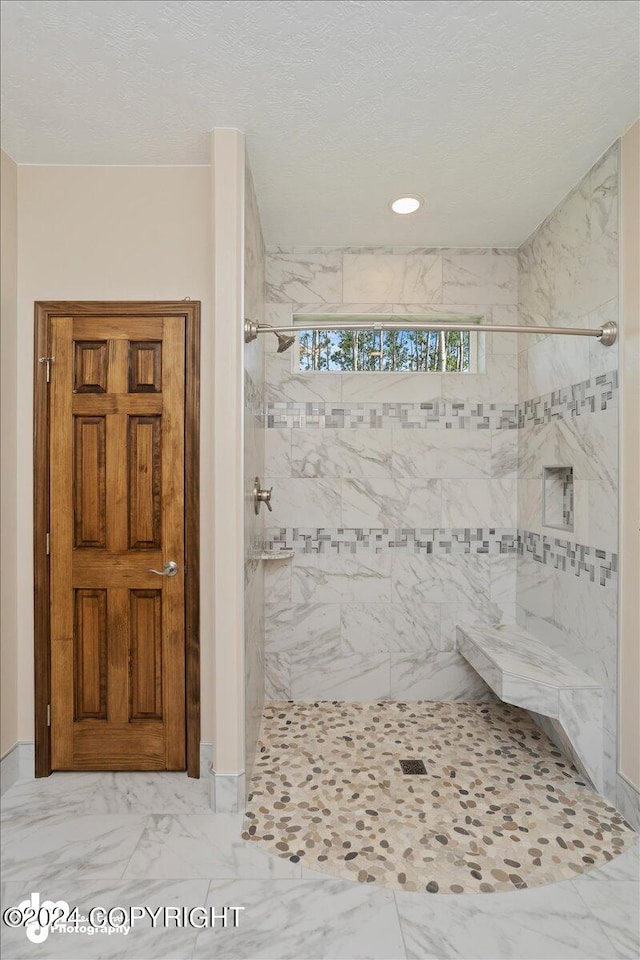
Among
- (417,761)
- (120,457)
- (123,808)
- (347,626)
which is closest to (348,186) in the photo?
(120,457)

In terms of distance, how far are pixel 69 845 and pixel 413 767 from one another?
4.84ft

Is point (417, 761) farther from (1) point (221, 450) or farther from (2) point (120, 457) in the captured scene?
(2) point (120, 457)

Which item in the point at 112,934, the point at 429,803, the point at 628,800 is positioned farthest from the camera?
the point at 429,803

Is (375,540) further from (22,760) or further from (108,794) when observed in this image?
(22,760)

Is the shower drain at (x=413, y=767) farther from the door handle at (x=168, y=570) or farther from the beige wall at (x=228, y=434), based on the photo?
the door handle at (x=168, y=570)

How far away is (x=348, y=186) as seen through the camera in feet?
8.20

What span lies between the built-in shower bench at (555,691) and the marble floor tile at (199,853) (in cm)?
124

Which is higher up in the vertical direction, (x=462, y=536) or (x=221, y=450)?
(x=221, y=450)

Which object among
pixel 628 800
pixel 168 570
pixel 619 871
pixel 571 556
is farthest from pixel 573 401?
pixel 168 570

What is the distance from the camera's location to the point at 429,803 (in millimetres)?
2154

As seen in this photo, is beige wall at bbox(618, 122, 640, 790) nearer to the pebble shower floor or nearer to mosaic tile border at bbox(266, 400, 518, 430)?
the pebble shower floor

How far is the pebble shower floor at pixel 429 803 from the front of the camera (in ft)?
5.91

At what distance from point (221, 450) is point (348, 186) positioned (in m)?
1.48

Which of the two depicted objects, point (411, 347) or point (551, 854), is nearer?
point (551, 854)
